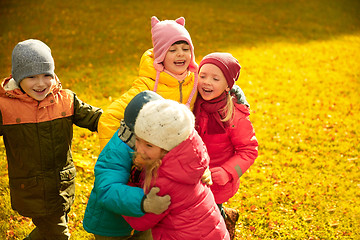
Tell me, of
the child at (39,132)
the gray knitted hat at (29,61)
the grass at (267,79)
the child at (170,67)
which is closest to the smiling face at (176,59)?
the child at (170,67)

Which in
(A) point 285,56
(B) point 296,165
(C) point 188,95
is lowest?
(B) point 296,165

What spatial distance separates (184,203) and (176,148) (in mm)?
437

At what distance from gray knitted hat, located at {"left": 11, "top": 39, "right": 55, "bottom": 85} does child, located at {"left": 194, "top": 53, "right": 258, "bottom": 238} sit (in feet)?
5.14

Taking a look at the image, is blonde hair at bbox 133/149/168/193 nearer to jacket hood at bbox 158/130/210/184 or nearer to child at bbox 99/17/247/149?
jacket hood at bbox 158/130/210/184

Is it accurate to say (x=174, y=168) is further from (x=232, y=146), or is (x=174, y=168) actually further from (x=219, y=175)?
(x=232, y=146)

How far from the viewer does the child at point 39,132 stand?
11.7 ft

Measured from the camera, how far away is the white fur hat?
2572mm

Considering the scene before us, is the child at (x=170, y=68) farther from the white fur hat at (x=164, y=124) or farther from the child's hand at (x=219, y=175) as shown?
the white fur hat at (x=164, y=124)

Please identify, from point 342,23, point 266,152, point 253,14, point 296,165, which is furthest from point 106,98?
point 342,23

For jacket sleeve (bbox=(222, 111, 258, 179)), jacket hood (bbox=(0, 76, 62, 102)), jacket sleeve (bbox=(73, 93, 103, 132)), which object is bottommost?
jacket sleeve (bbox=(222, 111, 258, 179))

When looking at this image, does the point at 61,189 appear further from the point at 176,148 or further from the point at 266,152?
the point at 266,152

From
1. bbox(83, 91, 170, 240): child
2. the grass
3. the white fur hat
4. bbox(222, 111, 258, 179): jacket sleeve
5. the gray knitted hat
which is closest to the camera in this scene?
the white fur hat

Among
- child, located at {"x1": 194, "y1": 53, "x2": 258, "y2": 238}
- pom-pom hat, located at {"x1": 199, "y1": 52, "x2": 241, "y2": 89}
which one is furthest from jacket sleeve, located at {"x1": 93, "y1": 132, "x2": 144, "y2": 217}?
pom-pom hat, located at {"x1": 199, "y1": 52, "x2": 241, "y2": 89}

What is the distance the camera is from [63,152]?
3869mm
